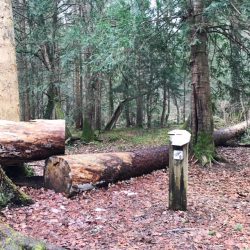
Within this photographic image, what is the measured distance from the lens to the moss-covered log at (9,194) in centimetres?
527

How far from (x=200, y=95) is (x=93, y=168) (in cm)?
367

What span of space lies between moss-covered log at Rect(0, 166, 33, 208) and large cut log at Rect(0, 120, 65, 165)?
31.5 inches

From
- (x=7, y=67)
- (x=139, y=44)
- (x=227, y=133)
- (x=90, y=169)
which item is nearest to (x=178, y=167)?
(x=90, y=169)

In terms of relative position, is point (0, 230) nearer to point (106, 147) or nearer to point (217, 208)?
point (217, 208)

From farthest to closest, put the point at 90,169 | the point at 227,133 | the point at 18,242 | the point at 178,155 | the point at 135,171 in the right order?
the point at 227,133 → the point at 135,171 → the point at 90,169 → the point at 178,155 → the point at 18,242

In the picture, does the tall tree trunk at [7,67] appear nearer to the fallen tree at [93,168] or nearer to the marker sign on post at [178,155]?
the fallen tree at [93,168]

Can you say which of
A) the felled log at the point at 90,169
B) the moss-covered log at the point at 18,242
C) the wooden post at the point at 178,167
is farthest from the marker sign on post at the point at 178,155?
the moss-covered log at the point at 18,242

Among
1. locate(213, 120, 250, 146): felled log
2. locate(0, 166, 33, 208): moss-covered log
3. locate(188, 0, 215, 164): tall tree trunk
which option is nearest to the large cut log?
locate(0, 166, 33, 208): moss-covered log

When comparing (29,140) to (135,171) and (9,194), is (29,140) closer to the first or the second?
(9,194)

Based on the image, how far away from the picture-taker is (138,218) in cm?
521

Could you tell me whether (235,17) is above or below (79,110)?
above

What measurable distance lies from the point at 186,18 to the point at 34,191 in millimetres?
5661

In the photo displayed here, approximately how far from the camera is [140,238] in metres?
4.40

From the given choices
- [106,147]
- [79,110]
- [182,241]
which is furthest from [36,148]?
[79,110]
